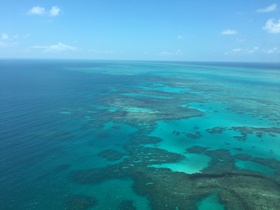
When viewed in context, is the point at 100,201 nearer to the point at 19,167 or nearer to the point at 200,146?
the point at 19,167

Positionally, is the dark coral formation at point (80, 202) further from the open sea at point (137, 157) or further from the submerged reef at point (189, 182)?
the submerged reef at point (189, 182)

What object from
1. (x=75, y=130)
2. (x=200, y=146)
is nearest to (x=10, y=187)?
(x=75, y=130)

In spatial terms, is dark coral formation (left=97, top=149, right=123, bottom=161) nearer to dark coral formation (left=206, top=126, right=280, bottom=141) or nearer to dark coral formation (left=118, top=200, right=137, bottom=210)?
dark coral formation (left=118, top=200, right=137, bottom=210)

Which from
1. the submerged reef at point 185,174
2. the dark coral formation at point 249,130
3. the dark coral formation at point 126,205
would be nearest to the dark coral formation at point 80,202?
the dark coral formation at point 126,205

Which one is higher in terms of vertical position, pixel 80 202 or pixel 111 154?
pixel 111 154

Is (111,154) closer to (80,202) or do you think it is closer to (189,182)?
(80,202)

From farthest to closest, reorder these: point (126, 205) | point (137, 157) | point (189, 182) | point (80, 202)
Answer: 1. point (137, 157)
2. point (189, 182)
3. point (80, 202)
4. point (126, 205)

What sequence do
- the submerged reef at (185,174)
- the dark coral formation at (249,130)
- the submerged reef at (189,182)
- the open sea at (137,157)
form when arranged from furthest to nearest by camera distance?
1. the dark coral formation at (249,130)
2. the submerged reef at (185,174)
3. the open sea at (137,157)
4. the submerged reef at (189,182)

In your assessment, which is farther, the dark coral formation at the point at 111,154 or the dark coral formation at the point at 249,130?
the dark coral formation at the point at 249,130

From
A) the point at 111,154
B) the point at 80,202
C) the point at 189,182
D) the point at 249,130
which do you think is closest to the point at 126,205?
the point at 80,202

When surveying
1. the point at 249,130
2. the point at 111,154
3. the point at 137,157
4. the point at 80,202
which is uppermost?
the point at 249,130

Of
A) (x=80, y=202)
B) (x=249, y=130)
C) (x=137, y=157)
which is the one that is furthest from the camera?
(x=249, y=130)

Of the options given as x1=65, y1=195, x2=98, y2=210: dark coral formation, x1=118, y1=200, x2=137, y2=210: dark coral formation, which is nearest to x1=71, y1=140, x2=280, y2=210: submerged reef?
x1=118, y1=200, x2=137, y2=210: dark coral formation
